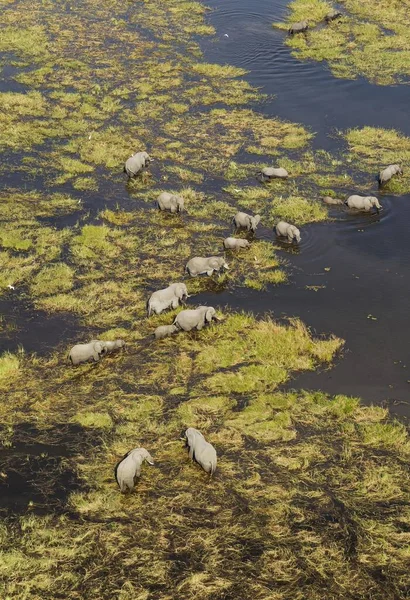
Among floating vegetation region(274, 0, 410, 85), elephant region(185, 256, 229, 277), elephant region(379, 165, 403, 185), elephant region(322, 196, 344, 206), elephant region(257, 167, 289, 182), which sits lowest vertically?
elephant region(185, 256, 229, 277)

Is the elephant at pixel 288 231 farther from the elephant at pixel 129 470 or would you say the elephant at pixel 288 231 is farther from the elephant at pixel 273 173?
the elephant at pixel 129 470

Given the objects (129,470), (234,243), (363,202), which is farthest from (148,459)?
(363,202)

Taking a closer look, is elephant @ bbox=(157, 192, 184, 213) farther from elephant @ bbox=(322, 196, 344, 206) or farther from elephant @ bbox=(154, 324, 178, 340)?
elephant @ bbox=(154, 324, 178, 340)

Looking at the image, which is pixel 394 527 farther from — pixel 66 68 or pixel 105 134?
pixel 66 68

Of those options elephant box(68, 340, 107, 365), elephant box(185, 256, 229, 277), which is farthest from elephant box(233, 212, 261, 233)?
elephant box(68, 340, 107, 365)

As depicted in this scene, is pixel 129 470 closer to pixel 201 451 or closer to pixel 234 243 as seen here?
pixel 201 451

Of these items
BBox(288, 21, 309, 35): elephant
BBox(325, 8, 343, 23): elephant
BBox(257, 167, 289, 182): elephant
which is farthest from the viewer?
BBox(325, 8, 343, 23): elephant

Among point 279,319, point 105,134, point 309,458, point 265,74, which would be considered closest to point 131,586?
point 309,458
